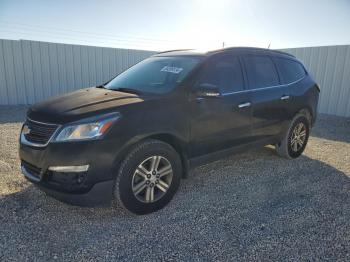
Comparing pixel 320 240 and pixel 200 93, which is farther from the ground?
pixel 200 93

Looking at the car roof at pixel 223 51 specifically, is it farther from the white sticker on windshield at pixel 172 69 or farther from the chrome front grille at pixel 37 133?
the chrome front grille at pixel 37 133

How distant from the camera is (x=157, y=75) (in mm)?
3650

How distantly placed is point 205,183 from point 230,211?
2.53 ft

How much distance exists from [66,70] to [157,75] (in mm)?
7672

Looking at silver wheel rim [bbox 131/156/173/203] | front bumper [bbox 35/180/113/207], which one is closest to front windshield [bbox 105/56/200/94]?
silver wheel rim [bbox 131/156/173/203]

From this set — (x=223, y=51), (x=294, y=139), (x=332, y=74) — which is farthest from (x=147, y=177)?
(x=332, y=74)

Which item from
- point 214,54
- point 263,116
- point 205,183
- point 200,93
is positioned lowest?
point 205,183

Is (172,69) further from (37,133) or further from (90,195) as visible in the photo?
(90,195)

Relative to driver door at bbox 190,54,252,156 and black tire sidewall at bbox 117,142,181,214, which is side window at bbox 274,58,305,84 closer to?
driver door at bbox 190,54,252,156

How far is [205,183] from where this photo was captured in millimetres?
3873

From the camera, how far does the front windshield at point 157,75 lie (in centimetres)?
336

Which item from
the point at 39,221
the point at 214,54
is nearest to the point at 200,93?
the point at 214,54

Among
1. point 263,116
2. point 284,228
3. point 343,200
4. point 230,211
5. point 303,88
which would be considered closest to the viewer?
point 284,228

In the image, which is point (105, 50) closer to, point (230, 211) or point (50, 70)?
point (50, 70)
